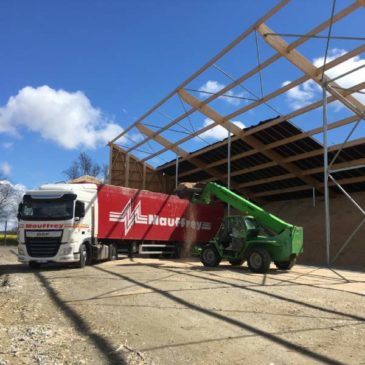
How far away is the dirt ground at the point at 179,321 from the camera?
19.1 ft

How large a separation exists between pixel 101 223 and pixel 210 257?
4.63m

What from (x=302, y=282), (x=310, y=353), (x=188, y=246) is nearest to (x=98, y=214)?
(x=188, y=246)

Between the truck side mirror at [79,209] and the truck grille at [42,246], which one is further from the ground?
the truck side mirror at [79,209]

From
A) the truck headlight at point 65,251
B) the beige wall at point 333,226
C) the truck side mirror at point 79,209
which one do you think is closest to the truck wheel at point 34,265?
the truck headlight at point 65,251

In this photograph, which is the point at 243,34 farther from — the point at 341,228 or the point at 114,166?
the point at 114,166

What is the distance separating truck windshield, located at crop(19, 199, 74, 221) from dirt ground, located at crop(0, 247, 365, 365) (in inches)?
133

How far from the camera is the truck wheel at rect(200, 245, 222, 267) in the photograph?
17.9m

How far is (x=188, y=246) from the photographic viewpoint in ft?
79.7

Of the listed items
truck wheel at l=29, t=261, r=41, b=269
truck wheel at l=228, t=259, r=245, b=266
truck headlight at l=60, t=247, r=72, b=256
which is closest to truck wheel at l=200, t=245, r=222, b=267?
truck wheel at l=228, t=259, r=245, b=266

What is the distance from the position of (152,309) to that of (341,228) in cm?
1923

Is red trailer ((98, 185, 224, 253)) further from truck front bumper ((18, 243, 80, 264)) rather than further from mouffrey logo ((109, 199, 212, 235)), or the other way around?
truck front bumper ((18, 243, 80, 264))

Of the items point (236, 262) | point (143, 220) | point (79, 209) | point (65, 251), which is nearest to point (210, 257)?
point (236, 262)

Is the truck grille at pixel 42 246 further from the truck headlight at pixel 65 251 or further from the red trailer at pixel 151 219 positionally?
the red trailer at pixel 151 219

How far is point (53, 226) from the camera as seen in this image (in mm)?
16203
